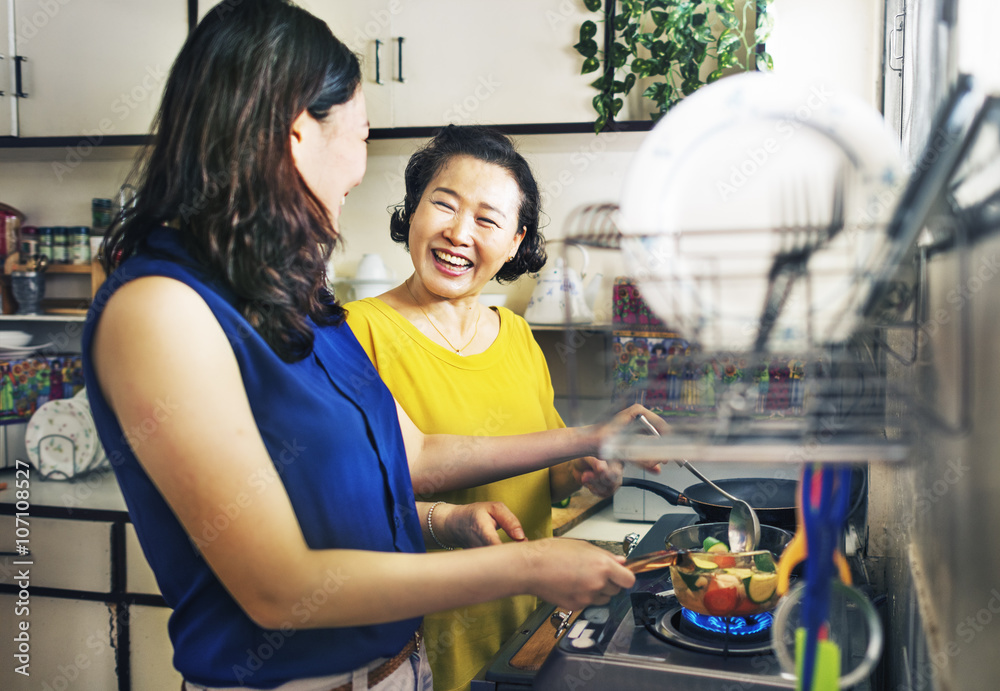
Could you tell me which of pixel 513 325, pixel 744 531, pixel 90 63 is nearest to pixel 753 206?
pixel 744 531

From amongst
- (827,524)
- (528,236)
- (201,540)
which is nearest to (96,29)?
→ (528,236)

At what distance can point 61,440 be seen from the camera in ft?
7.04

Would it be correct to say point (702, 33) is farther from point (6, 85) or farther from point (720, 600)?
point (6, 85)

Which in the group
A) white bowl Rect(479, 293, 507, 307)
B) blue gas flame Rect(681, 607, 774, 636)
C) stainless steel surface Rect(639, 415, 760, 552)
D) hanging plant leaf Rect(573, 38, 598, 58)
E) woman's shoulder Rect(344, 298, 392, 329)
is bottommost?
blue gas flame Rect(681, 607, 774, 636)

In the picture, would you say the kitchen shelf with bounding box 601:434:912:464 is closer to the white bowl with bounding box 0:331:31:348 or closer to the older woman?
the older woman

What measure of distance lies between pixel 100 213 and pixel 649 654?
2345mm

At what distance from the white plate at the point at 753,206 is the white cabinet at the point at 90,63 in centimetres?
215

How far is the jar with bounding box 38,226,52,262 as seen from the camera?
2418 millimetres

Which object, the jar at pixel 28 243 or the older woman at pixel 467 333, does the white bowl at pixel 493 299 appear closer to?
the older woman at pixel 467 333

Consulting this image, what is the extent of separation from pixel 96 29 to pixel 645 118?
1.67m

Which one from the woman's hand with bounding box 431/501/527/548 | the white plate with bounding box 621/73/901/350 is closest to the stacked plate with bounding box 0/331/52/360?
→ the woman's hand with bounding box 431/501/527/548


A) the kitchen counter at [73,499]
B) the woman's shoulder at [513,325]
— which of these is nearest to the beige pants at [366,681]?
the woman's shoulder at [513,325]

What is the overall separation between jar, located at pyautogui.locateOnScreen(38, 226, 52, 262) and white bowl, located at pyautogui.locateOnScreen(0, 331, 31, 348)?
267 millimetres

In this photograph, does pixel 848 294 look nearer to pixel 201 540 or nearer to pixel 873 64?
pixel 201 540
